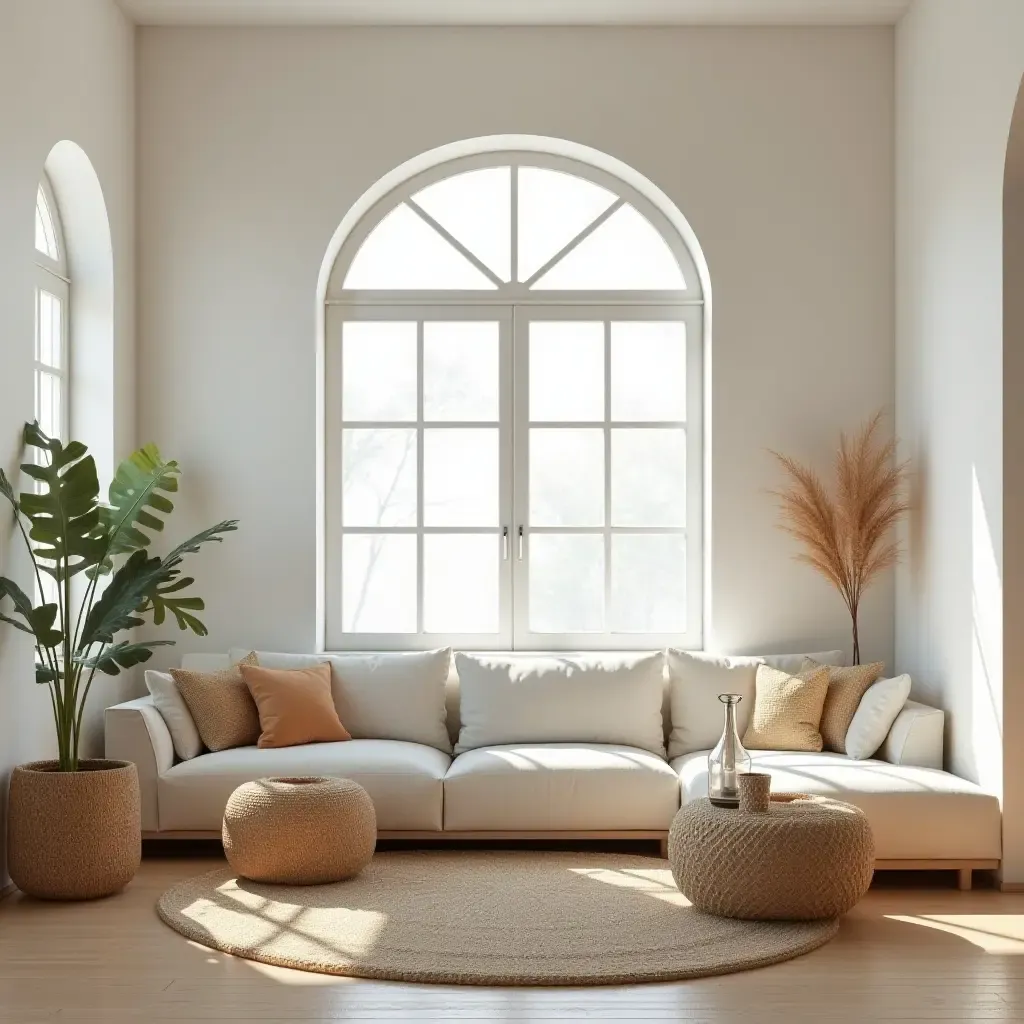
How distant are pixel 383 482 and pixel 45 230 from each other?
187 centimetres

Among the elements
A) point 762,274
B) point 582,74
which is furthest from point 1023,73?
point 582,74

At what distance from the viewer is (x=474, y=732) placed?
5586 mm

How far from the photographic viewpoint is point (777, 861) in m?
4.05

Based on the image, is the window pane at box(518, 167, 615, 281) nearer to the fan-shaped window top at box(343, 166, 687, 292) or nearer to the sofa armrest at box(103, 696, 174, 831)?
the fan-shaped window top at box(343, 166, 687, 292)

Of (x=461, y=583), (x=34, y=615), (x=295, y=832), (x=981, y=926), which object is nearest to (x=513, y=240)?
(x=461, y=583)

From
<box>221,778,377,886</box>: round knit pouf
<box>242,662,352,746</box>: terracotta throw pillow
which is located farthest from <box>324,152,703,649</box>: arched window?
<box>221,778,377,886</box>: round knit pouf

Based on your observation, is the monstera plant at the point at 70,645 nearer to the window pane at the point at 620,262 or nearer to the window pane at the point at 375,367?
the window pane at the point at 375,367

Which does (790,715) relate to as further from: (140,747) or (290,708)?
(140,747)

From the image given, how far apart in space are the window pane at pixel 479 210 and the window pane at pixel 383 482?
946mm

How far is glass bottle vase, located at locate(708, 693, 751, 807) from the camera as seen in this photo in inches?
170

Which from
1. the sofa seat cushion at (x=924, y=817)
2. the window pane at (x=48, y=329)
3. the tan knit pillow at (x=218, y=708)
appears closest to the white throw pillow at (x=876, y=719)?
the sofa seat cushion at (x=924, y=817)

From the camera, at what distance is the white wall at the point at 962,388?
4.71 metres

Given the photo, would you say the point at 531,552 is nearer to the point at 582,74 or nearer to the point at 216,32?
the point at 582,74

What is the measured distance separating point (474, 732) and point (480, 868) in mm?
740
